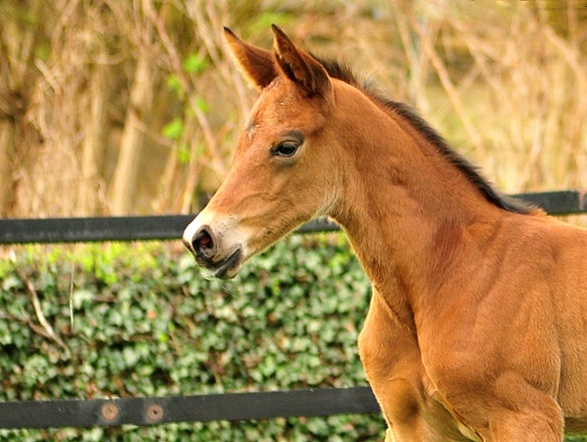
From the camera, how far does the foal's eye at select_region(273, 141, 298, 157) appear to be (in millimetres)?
2766

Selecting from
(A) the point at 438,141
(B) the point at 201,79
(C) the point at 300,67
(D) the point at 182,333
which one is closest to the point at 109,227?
(D) the point at 182,333

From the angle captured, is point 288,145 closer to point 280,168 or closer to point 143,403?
point 280,168

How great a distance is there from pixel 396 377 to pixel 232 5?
5.93 metres

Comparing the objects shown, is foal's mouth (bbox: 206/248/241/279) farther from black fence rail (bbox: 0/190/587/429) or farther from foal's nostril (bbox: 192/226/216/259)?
black fence rail (bbox: 0/190/587/429)

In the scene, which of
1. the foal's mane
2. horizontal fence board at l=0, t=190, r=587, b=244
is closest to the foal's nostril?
the foal's mane

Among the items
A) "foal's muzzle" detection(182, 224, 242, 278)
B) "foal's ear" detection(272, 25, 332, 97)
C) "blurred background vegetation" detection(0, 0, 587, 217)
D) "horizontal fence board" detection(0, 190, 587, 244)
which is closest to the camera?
"foal's muzzle" detection(182, 224, 242, 278)

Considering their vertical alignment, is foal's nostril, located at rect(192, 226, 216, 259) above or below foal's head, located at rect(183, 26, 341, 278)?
below

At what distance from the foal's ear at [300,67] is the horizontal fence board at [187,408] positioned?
1824 millimetres

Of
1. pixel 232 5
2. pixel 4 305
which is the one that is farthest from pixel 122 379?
pixel 232 5

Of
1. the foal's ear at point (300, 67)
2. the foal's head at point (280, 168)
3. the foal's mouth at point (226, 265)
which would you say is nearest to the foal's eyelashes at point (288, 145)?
the foal's head at point (280, 168)

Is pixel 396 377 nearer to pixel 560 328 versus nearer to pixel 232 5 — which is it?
pixel 560 328

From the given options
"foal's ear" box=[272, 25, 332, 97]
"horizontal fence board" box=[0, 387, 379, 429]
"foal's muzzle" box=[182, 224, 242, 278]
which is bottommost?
"horizontal fence board" box=[0, 387, 379, 429]

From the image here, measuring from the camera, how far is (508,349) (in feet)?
8.99

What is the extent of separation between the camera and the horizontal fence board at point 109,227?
13.4ft
